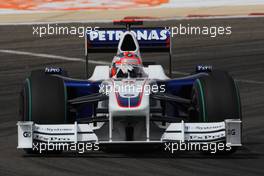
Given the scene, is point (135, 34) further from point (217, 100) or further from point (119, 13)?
point (119, 13)

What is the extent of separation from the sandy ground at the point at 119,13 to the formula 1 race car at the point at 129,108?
17080 millimetres

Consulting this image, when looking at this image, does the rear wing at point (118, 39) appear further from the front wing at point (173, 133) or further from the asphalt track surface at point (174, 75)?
the front wing at point (173, 133)

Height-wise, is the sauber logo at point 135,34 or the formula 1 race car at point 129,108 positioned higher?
the sauber logo at point 135,34

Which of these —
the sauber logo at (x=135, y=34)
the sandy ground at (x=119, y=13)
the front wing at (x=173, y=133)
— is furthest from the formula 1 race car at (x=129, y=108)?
the sandy ground at (x=119, y=13)

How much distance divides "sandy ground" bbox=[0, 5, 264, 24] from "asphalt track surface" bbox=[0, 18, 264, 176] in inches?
42.4

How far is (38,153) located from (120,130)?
1087 millimetres

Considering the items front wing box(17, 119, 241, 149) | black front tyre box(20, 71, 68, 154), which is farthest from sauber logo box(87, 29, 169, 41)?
front wing box(17, 119, 241, 149)

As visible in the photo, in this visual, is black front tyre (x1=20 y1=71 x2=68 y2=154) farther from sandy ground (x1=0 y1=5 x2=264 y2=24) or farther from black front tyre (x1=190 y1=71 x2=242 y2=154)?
sandy ground (x1=0 y1=5 x2=264 y2=24)

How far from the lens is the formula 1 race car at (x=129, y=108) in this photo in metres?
14.8

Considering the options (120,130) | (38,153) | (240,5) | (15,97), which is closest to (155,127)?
(120,130)

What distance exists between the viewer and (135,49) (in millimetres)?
17406

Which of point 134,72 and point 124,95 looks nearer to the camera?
point 124,95

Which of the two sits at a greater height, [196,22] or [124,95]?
[196,22]

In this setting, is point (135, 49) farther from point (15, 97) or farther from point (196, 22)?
point (196, 22)
